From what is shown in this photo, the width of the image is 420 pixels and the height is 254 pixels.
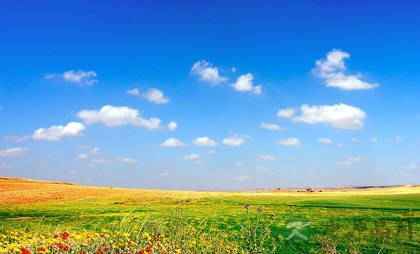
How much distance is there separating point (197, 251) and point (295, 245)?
16.6 feet

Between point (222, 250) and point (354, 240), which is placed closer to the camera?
point (222, 250)

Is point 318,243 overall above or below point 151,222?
below

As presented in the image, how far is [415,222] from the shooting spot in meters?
16.3

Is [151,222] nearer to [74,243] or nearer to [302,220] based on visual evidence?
[74,243]

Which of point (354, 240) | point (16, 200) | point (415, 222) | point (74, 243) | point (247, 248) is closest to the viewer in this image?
point (74, 243)

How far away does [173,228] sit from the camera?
31.8ft

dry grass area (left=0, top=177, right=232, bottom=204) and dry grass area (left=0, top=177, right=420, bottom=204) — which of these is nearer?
dry grass area (left=0, top=177, right=232, bottom=204)

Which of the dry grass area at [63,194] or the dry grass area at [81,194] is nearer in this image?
the dry grass area at [63,194]

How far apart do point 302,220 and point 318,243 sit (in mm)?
7045

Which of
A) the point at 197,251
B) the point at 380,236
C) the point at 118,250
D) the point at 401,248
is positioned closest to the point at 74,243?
the point at 118,250

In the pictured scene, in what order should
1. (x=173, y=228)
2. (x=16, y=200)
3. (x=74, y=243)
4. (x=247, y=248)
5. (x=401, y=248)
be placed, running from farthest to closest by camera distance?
(x=16, y=200) → (x=401, y=248) → (x=173, y=228) → (x=247, y=248) → (x=74, y=243)

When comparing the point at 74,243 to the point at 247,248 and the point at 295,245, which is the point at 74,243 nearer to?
the point at 247,248

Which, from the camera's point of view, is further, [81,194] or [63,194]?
[81,194]

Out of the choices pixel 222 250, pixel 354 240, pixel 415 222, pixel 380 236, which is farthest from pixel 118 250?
pixel 415 222
